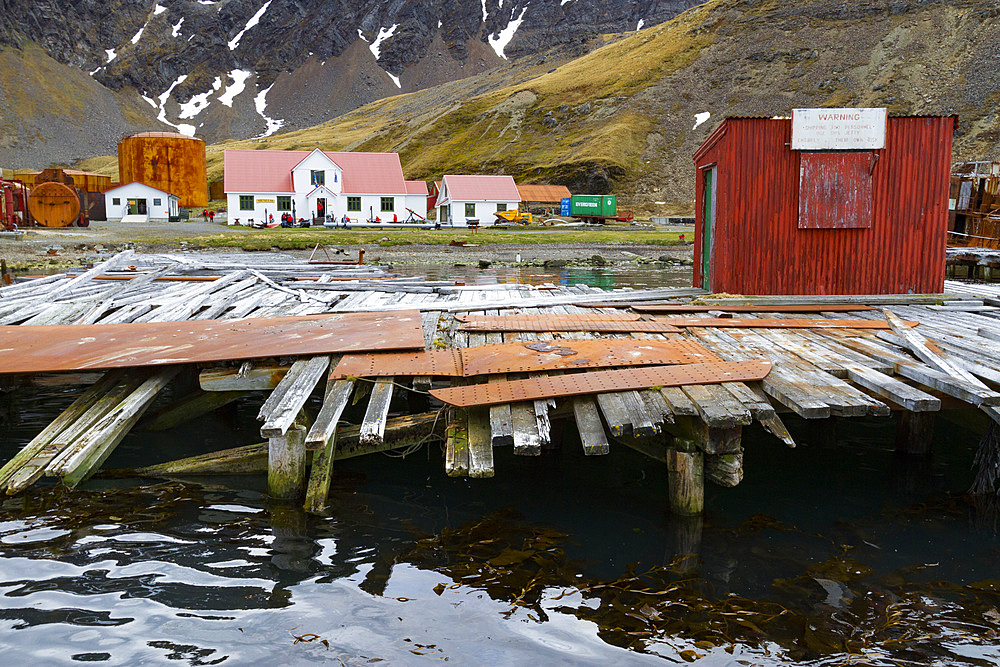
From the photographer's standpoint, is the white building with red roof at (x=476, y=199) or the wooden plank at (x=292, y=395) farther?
the white building with red roof at (x=476, y=199)

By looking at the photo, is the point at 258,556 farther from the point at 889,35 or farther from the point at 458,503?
the point at 889,35

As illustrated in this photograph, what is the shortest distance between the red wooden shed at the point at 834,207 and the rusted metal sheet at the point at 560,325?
371 centimetres

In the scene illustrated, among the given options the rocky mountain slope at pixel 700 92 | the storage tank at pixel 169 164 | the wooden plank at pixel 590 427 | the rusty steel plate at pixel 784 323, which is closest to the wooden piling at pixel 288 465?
the wooden plank at pixel 590 427

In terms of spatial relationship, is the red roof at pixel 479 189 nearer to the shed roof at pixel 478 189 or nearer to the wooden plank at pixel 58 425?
the shed roof at pixel 478 189

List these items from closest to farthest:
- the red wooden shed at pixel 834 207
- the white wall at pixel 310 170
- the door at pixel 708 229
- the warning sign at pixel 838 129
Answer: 1. the warning sign at pixel 838 129
2. the red wooden shed at pixel 834 207
3. the door at pixel 708 229
4. the white wall at pixel 310 170

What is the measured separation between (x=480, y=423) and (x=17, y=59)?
193 m

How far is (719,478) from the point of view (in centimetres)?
631

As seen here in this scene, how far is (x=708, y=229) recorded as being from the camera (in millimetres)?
14156

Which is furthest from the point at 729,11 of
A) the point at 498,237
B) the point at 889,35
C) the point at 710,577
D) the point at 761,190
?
the point at 710,577

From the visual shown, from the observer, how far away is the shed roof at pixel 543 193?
3160 inches

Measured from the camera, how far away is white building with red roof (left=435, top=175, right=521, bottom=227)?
67.2 metres

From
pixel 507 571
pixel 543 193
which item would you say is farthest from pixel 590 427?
pixel 543 193

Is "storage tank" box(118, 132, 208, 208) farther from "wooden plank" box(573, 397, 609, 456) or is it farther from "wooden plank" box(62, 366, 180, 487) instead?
"wooden plank" box(573, 397, 609, 456)

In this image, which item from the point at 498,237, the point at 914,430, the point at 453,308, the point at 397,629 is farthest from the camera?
the point at 498,237
